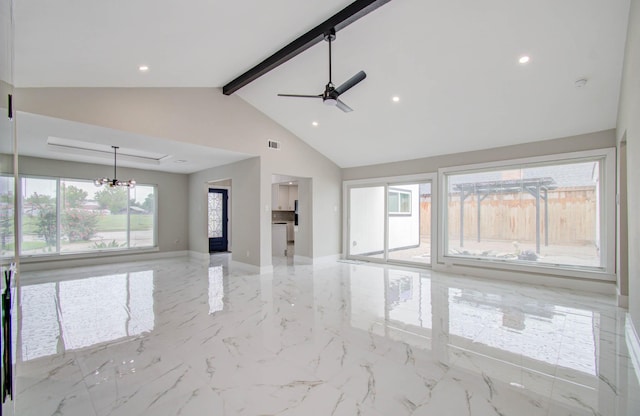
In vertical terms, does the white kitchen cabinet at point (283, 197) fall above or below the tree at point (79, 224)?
above

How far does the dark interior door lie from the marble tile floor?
14.9ft

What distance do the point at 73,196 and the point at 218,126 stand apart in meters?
4.51

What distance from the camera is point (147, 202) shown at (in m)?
8.38

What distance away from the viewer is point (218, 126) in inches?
221

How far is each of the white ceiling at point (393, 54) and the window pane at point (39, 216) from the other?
429 centimetres

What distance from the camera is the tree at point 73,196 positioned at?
23.1 ft

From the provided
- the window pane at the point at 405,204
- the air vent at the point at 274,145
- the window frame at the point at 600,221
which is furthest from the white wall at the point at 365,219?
the air vent at the point at 274,145

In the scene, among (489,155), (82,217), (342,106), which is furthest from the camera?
(82,217)

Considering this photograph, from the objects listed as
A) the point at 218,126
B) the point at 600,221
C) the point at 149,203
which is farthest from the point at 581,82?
the point at 149,203

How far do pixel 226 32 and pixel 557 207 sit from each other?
239 inches

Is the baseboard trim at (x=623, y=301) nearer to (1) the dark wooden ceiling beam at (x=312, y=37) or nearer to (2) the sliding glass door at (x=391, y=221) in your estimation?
(2) the sliding glass door at (x=391, y=221)

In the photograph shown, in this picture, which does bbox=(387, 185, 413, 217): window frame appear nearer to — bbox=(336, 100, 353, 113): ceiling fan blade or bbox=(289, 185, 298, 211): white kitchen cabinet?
bbox=(336, 100, 353, 113): ceiling fan blade

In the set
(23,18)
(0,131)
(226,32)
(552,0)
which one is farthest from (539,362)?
(23,18)

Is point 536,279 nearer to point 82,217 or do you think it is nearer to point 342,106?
point 342,106
